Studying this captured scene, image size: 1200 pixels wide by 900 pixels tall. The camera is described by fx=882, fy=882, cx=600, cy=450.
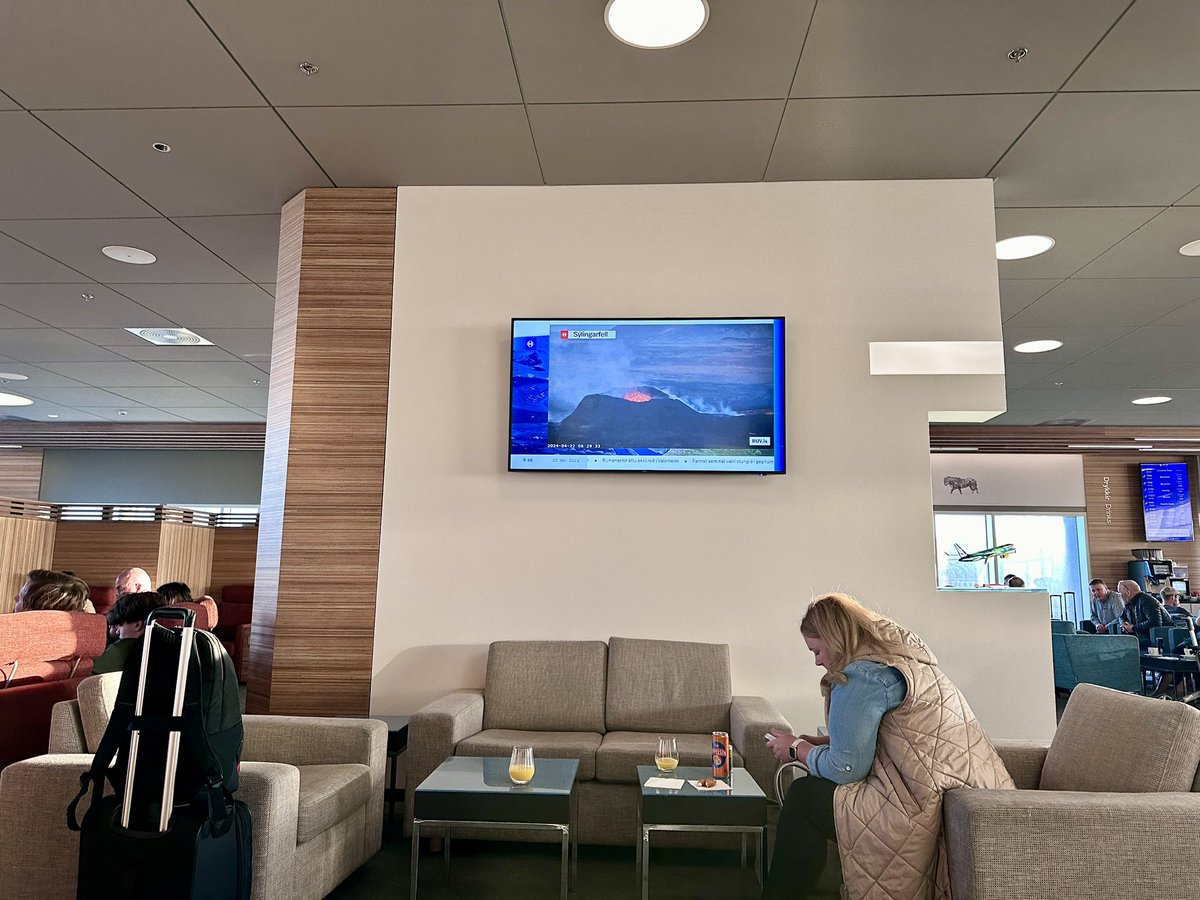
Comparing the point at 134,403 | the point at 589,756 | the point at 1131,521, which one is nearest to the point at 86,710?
the point at 589,756

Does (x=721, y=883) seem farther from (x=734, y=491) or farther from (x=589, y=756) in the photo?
(x=734, y=491)

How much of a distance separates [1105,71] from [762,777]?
329 cm

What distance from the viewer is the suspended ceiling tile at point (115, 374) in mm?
9094

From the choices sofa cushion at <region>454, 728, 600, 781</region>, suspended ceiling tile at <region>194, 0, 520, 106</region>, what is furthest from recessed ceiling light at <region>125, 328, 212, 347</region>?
sofa cushion at <region>454, 728, 600, 781</region>

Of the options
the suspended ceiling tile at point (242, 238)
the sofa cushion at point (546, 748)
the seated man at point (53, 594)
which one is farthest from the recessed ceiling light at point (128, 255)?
the sofa cushion at point (546, 748)

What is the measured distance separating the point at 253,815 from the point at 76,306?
19.6ft

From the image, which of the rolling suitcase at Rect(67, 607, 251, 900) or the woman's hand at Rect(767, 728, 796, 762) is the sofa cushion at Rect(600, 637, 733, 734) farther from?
the rolling suitcase at Rect(67, 607, 251, 900)

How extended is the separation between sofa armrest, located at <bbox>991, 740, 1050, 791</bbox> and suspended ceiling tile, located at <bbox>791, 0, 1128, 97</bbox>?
8.88 ft

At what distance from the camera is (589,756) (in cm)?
375

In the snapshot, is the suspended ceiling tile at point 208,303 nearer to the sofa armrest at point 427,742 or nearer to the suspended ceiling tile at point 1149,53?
the sofa armrest at point 427,742

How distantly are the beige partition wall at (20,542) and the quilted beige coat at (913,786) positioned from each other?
10040 millimetres

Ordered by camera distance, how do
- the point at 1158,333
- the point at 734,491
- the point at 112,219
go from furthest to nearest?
the point at 1158,333 → the point at 112,219 → the point at 734,491

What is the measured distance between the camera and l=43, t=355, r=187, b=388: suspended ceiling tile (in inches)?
358

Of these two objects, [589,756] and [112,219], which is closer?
[589,756]
